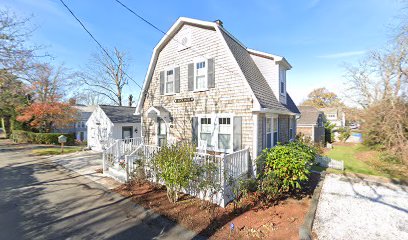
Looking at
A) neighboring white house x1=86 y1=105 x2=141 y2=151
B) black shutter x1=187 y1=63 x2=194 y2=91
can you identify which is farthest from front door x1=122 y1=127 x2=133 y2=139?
black shutter x1=187 y1=63 x2=194 y2=91

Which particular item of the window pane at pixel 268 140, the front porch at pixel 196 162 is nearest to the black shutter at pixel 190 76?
the front porch at pixel 196 162

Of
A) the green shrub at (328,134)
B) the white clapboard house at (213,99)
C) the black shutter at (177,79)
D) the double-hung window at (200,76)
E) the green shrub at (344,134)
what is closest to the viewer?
the white clapboard house at (213,99)

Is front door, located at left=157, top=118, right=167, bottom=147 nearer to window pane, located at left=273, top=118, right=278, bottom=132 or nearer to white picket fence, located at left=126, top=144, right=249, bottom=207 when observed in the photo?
white picket fence, located at left=126, top=144, right=249, bottom=207

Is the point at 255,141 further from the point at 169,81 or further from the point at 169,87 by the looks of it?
the point at 169,81

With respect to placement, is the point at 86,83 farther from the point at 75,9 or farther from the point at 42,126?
the point at 75,9

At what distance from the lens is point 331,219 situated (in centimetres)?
513

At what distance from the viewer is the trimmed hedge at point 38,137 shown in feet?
74.8

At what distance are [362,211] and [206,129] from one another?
643 centimetres

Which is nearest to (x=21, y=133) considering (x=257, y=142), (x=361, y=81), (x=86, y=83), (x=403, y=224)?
(x=86, y=83)

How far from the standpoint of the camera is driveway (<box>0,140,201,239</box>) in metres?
4.50

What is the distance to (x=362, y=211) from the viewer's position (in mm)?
5598

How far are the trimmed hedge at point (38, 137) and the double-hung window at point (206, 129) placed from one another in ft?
74.8

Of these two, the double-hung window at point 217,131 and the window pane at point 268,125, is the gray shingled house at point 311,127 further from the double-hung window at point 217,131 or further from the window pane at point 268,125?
the double-hung window at point 217,131

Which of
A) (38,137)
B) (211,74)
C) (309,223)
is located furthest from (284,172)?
(38,137)
